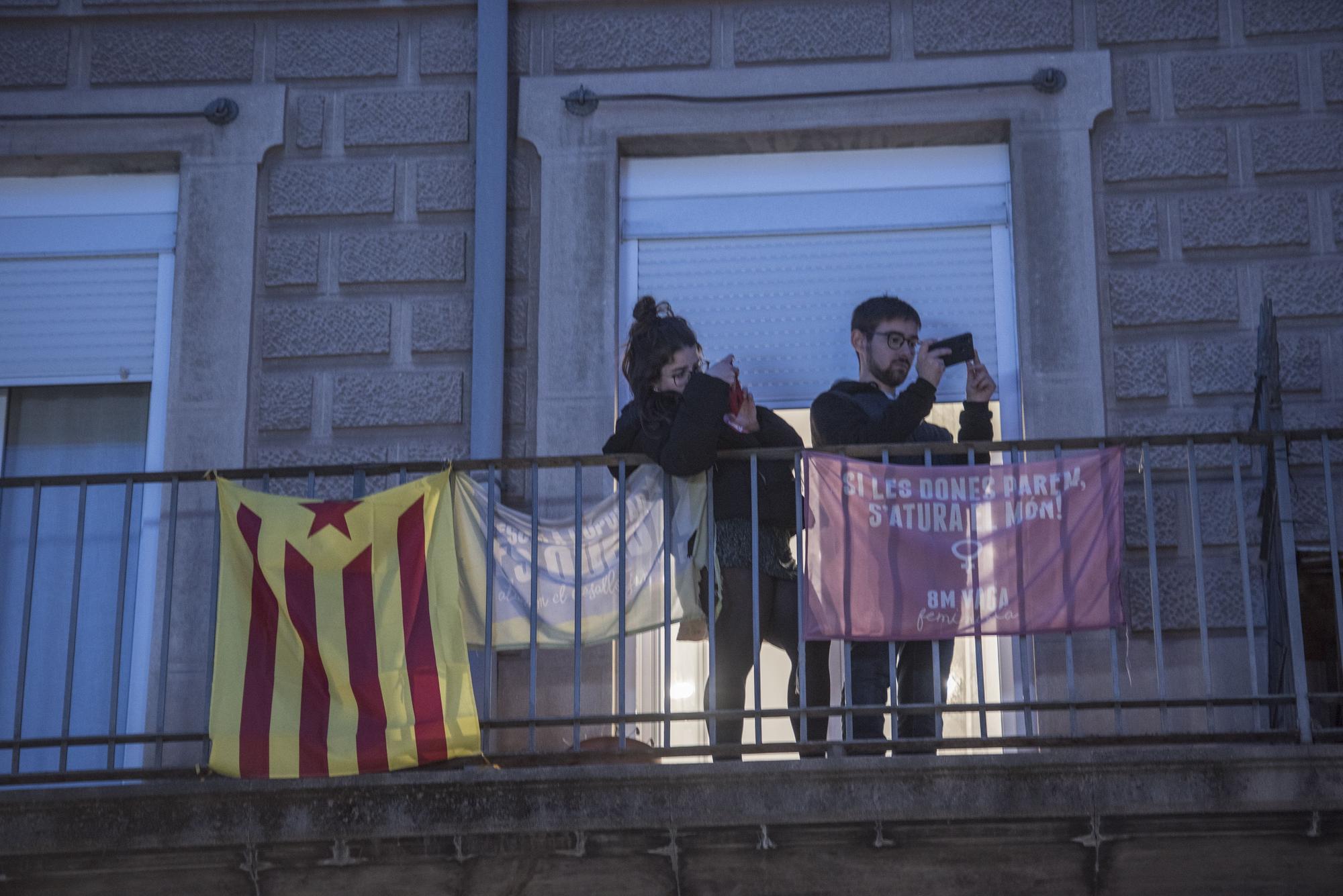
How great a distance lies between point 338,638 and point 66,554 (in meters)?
2.11

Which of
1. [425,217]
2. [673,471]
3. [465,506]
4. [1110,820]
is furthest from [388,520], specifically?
[1110,820]

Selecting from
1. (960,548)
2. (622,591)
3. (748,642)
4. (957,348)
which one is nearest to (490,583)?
(622,591)

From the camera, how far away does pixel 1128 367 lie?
8422mm

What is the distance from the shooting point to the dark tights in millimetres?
7008

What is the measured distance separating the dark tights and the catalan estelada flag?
0.89m

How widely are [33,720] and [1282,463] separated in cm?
512

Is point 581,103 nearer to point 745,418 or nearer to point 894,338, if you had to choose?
point 894,338

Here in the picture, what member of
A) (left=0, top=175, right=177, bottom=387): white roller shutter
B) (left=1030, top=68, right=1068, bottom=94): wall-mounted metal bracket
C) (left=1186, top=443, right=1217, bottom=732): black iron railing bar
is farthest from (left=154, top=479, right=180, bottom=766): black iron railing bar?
(left=1030, top=68, right=1068, bottom=94): wall-mounted metal bracket

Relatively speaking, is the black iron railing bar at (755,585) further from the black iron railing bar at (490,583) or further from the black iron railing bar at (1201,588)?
the black iron railing bar at (1201,588)

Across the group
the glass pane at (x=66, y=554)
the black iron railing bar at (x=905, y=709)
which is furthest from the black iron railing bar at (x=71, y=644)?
the glass pane at (x=66, y=554)

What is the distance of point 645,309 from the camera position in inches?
289

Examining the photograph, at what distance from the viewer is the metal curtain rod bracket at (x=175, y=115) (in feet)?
29.4

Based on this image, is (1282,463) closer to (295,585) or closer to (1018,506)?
(1018,506)

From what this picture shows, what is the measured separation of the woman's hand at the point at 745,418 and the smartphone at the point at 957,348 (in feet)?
2.29
